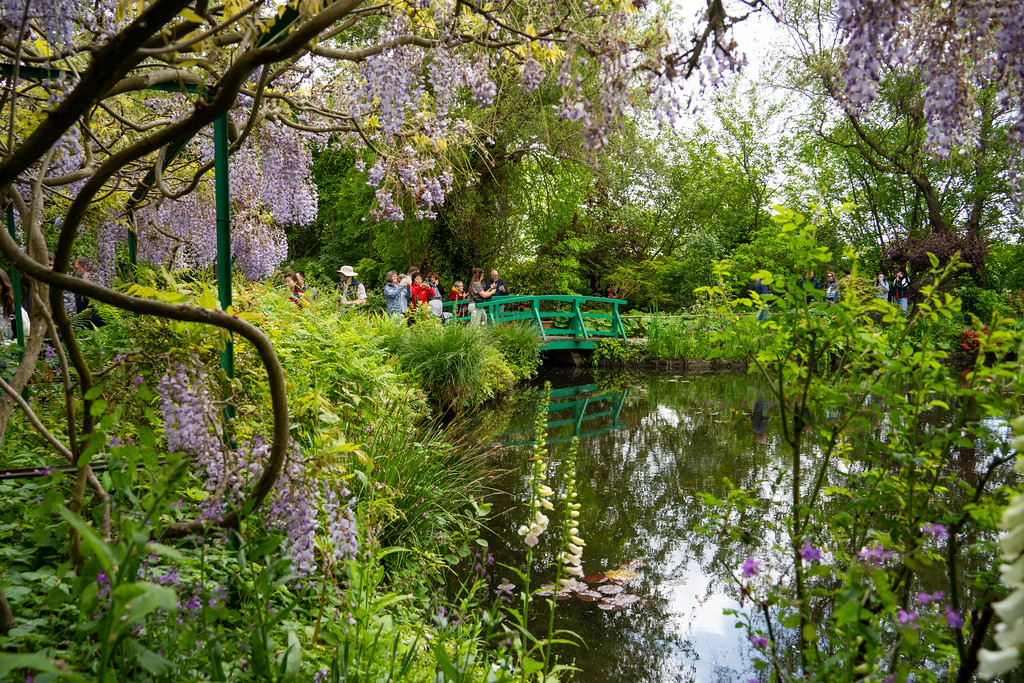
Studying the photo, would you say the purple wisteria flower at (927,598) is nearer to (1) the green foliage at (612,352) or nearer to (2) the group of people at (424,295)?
(2) the group of people at (424,295)

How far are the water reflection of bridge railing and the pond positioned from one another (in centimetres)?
4

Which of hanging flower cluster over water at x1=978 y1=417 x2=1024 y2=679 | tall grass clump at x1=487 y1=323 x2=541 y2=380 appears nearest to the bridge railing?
tall grass clump at x1=487 y1=323 x2=541 y2=380

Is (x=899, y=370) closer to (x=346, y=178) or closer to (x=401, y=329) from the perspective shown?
(x=401, y=329)

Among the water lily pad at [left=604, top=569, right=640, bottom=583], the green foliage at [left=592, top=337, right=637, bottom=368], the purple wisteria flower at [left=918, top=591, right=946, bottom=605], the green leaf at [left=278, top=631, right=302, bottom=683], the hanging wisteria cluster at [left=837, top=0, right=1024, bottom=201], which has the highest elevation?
the hanging wisteria cluster at [left=837, top=0, right=1024, bottom=201]

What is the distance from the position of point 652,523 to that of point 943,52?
128 inches

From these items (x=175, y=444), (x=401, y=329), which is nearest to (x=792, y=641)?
Result: (x=175, y=444)

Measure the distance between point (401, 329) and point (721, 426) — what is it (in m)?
3.89

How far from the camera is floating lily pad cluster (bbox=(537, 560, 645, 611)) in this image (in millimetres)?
3332

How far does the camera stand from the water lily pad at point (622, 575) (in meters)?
3.57

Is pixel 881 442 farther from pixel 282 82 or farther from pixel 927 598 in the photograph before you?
pixel 282 82

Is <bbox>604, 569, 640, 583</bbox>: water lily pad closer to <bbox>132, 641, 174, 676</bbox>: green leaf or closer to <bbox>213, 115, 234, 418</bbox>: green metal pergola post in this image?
<bbox>213, 115, 234, 418</bbox>: green metal pergola post

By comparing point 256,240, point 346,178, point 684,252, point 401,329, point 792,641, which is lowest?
point 792,641

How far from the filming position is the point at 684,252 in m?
18.9

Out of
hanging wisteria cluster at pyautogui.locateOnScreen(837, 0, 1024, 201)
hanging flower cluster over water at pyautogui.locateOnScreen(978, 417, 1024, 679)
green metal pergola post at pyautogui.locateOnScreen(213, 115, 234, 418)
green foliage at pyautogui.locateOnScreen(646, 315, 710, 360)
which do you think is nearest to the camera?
hanging flower cluster over water at pyautogui.locateOnScreen(978, 417, 1024, 679)
